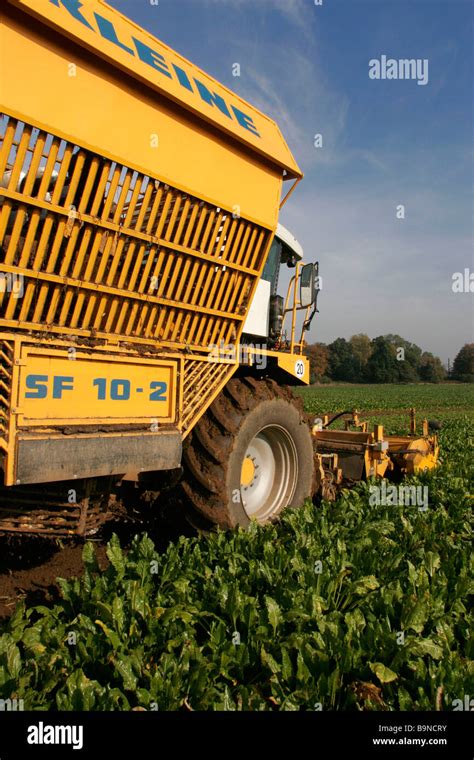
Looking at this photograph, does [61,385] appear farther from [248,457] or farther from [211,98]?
[211,98]

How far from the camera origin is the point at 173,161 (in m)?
3.47

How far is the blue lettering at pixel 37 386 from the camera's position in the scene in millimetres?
2920

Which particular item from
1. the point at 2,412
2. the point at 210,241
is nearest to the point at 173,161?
the point at 210,241

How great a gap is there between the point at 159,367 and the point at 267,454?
1.62m

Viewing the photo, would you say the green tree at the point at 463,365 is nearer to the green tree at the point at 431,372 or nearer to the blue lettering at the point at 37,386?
the green tree at the point at 431,372

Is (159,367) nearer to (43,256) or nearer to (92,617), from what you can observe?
(43,256)

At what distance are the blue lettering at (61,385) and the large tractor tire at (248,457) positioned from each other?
1.15 meters

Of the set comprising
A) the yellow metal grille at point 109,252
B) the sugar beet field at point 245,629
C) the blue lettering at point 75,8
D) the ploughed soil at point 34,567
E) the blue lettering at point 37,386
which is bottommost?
the ploughed soil at point 34,567

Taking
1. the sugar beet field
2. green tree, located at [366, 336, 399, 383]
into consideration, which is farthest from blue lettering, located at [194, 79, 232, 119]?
green tree, located at [366, 336, 399, 383]

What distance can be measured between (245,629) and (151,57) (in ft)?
11.5

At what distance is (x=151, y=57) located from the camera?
3.39 metres

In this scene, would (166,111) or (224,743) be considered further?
(166,111)

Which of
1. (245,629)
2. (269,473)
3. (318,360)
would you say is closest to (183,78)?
(269,473)

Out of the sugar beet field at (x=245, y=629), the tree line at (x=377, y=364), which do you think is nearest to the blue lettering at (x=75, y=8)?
the sugar beet field at (x=245, y=629)
